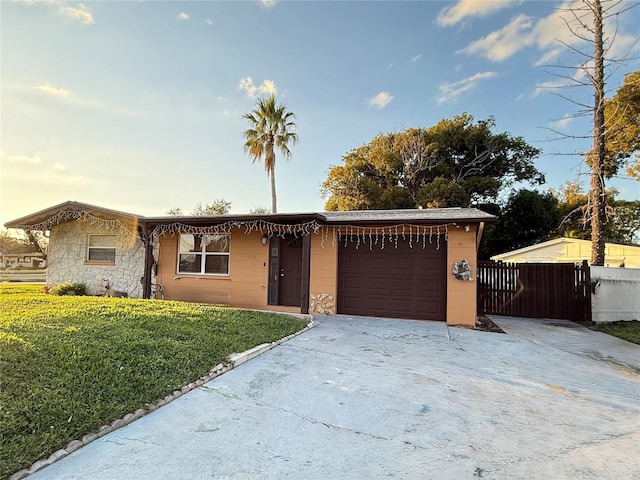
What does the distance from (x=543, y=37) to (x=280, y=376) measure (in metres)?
11.9

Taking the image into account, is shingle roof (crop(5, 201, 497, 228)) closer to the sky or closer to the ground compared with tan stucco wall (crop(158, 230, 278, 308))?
closer to the sky

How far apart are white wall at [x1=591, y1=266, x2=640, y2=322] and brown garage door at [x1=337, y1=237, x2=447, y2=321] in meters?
4.67

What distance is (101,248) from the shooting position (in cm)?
1123

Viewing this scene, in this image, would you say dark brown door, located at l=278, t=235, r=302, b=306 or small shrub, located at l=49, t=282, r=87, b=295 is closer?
dark brown door, located at l=278, t=235, r=302, b=306

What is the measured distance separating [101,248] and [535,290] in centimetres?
1336

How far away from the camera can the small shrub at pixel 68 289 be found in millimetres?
10586

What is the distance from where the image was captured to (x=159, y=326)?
207 inches

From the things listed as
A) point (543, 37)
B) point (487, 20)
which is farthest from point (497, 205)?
point (487, 20)

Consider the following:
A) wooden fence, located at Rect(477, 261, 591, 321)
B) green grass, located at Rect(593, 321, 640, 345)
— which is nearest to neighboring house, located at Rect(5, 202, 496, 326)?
wooden fence, located at Rect(477, 261, 591, 321)

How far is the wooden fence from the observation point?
972cm

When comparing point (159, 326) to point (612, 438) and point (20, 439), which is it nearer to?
point (20, 439)

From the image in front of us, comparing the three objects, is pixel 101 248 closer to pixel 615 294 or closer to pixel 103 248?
pixel 103 248

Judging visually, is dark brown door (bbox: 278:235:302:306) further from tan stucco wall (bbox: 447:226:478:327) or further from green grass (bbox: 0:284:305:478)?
tan stucco wall (bbox: 447:226:478:327)

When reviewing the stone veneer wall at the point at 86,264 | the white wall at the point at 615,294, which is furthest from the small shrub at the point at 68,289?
the white wall at the point at 615,294
